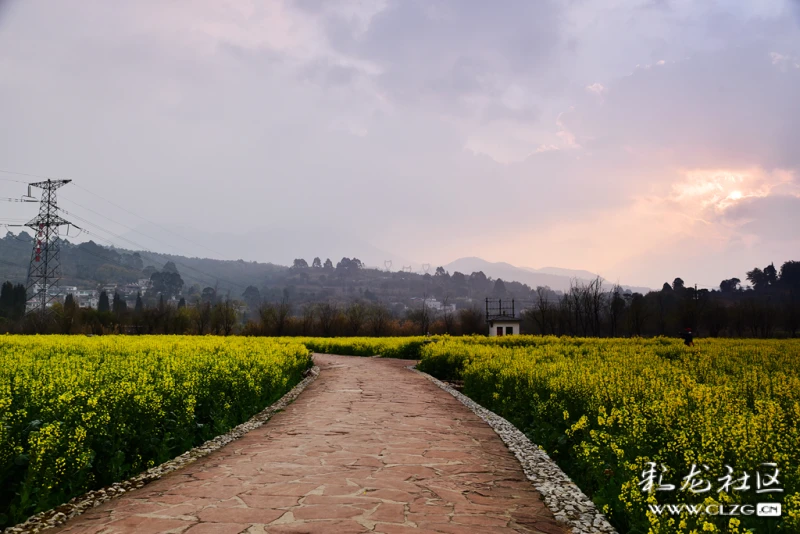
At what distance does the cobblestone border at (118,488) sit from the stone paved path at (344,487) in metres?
0.17

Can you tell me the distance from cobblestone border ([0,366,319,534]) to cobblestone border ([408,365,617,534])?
4.43 m

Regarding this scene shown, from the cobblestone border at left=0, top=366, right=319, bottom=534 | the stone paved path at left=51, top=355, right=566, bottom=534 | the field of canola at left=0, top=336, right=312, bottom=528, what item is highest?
the field of canola at left=0, top=336, right=312, bottom=528

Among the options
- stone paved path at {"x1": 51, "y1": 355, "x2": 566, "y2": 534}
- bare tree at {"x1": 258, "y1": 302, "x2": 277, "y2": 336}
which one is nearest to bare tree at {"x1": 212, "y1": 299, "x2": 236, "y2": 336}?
bare tree at {"x1": 258, "y1": 302, "x2": 277, "y2": 336}

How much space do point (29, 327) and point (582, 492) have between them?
60042 mm

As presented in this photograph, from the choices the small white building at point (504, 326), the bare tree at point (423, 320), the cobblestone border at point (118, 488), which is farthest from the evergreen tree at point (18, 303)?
the cobblestone border at point (118, 488)

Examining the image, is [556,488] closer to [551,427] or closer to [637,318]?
[551,427]

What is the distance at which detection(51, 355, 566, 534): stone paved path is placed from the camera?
4.52 m

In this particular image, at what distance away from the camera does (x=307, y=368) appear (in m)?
21.6

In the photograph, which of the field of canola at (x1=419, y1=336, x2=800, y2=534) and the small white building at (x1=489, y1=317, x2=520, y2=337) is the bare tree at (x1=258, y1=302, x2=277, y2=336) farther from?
the field of canola at (x1=419, y1=336, x2=800, y2=534)

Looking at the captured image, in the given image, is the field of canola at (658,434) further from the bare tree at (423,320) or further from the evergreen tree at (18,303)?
the evergreen tree at (18,303)

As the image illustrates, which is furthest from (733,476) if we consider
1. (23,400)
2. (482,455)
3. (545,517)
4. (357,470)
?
(23,400)

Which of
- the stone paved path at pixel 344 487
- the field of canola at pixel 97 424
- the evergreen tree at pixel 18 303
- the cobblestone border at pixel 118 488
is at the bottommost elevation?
the cobblestone border at pixel 118 488

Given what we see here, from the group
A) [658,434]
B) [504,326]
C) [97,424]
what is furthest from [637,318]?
[97,424]

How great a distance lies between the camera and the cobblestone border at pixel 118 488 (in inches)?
187
